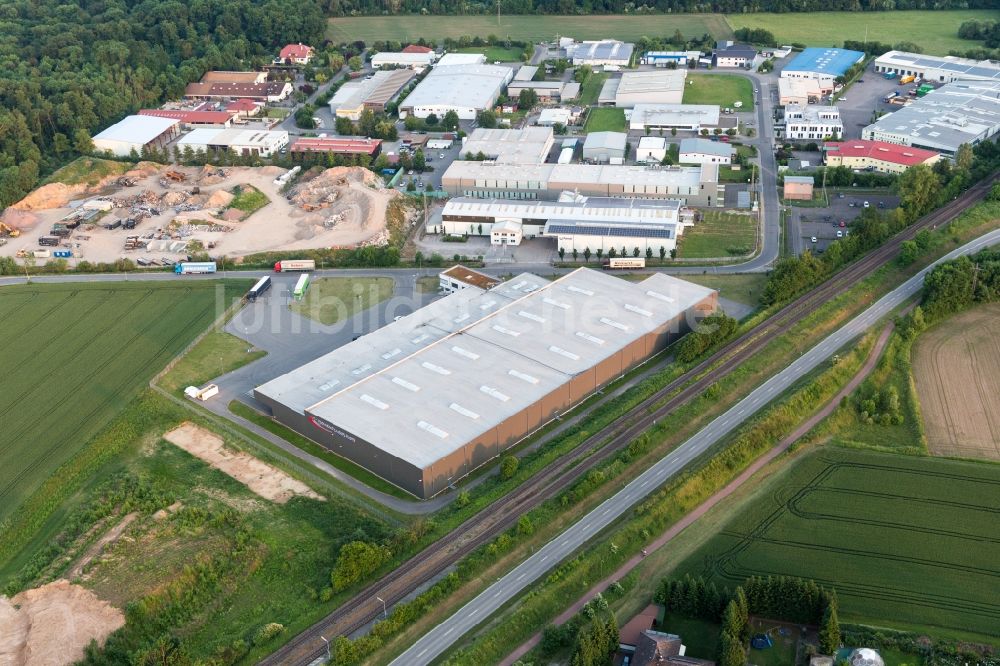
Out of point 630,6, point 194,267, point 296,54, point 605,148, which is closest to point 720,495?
point 194,267

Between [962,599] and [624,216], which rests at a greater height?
[624,216]

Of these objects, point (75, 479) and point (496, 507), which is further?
point (75, 479)

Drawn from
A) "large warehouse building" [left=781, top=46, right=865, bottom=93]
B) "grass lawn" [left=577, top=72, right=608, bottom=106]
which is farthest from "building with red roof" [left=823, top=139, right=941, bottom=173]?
"grass lawn" [left=577, top=72, right=608, bottom=106]

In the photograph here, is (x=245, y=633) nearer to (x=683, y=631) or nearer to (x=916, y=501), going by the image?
(x=683, y=631)

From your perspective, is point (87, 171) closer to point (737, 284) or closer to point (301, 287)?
point (301, 287)

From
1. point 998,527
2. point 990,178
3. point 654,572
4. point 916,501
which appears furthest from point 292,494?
point 990,178

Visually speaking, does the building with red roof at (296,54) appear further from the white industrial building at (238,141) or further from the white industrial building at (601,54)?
the white industrial building at (601,54)

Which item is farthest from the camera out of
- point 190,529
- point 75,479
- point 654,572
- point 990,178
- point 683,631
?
point 990,178
